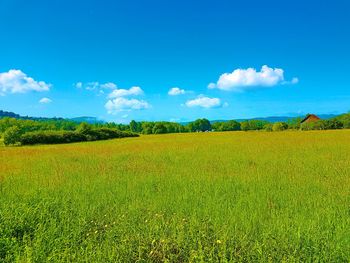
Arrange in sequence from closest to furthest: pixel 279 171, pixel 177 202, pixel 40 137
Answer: pixel 177 202 < pixel 279 171 < pixel 40 137

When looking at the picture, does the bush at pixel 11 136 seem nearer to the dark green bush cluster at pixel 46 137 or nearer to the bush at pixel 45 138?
the dark green bush cluster at pixel 46 137

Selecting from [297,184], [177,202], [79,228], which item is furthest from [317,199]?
[79,228]

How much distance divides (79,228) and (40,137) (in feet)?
129

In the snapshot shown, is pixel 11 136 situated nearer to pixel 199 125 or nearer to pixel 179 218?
pixel 179 218

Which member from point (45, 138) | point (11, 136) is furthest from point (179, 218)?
point (11, 136)

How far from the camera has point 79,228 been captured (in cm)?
600

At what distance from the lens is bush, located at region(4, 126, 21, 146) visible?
131 feet

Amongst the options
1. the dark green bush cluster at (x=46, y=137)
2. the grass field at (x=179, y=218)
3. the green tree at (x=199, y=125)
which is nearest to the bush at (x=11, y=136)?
the dark green bush cluster at (x=46, y=137)

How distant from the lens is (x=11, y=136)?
40.5 meters

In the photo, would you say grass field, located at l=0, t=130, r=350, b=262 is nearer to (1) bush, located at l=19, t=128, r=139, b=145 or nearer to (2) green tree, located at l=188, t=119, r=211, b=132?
(1) bush, located at l=19, t=128, r=139, b=145

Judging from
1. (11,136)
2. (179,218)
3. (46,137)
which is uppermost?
(11,136)

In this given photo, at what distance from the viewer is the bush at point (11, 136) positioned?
40062 millimetres

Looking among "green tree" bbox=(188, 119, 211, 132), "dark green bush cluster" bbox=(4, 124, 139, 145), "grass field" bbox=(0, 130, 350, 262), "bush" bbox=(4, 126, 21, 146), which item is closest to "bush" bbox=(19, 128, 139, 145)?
"dark green bush cluster" bbox=(4, 124, 139, 145)

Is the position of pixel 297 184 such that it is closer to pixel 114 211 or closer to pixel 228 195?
pixel 228 195
